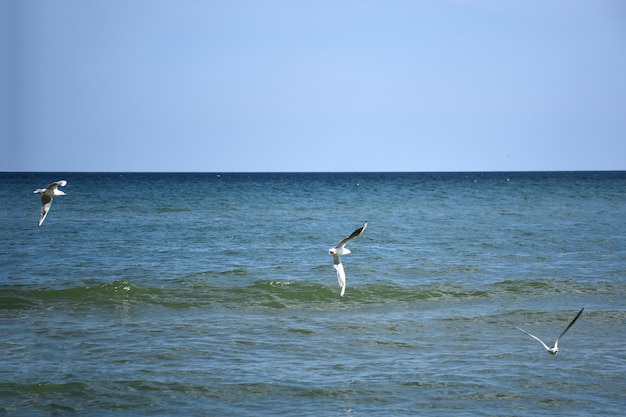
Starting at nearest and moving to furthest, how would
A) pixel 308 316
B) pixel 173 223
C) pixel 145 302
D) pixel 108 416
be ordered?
pixel 108 416 → pixel 308 316 → pixel 145 302 → pixel 173 223

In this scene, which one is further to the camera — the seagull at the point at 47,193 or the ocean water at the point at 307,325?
the seagull at the point at 47,193

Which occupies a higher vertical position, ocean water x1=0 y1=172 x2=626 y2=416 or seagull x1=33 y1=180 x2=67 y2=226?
seagull x1=33 y1=180 x2=67 y2=226

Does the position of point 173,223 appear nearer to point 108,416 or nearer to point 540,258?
point 540,258

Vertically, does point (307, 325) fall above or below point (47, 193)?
below

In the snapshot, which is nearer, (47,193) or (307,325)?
(47,193)

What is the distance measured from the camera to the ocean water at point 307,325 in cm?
1251

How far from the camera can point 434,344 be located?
1545 centimetres

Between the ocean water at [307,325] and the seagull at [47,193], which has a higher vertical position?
the seagull at [47,193]

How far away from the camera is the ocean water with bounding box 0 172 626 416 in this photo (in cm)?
1251

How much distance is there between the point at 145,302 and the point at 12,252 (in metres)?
12.1

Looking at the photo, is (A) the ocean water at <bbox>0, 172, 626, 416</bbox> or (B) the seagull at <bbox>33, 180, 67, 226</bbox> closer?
(A) the ocean water at <bbox>0, 172, 626, 416</bbox>

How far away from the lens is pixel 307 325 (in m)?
17.2

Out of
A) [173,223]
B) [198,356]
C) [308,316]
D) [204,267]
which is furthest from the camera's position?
[173,223]

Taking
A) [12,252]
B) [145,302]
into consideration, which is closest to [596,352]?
[145,302]
